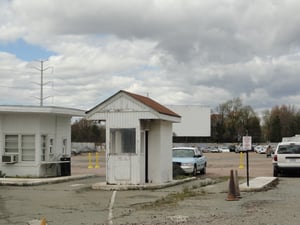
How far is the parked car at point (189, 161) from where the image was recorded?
2866 centimetres

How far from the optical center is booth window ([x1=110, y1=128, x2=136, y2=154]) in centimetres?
2059

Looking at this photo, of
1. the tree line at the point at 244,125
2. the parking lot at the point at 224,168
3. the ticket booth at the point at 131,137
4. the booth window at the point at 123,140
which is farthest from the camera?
the tree line at the point at 244,125

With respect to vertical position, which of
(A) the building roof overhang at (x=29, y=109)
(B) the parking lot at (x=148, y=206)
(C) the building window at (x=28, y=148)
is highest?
(A) the building roof overhang at (x=29, y=109)

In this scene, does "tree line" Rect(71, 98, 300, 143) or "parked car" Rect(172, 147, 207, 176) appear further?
"tree line" Rect(71, 98, 300, 143)

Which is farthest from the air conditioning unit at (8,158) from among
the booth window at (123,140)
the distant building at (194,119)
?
the distant building at (194,119)

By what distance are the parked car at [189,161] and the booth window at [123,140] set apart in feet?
25.0

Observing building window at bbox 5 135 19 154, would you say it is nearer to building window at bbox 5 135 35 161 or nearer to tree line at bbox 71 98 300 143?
building window at bbox 5 135 35 161

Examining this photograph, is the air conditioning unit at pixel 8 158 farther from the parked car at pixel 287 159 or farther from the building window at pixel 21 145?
the parked car at pixel 287 159

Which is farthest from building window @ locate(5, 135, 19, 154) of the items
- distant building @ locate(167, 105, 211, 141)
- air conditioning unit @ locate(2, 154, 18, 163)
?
distant building @ locate(167, 105, 211, 141)

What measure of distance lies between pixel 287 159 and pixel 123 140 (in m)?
10.4

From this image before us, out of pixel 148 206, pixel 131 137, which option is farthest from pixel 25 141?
pixel 148 206

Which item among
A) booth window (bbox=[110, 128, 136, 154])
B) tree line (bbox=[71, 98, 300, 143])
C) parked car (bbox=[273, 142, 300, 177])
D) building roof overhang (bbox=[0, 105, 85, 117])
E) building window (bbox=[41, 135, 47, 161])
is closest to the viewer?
booth window (bbox=[110, 128, 136, 154])

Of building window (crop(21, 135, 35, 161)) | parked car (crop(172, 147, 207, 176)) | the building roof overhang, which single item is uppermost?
the building roof overhang

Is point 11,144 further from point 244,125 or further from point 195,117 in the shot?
point 244,125
